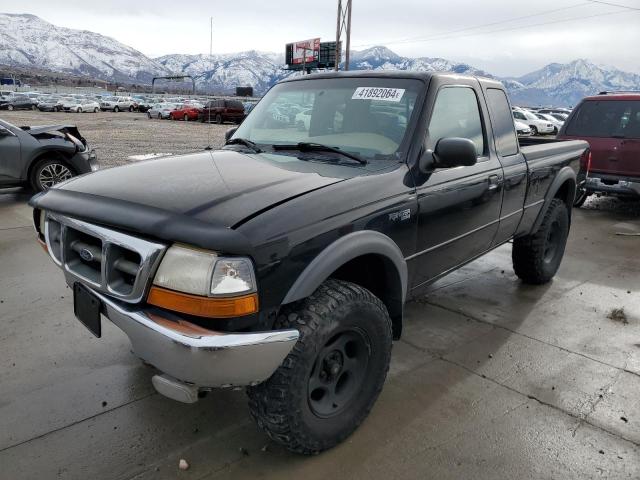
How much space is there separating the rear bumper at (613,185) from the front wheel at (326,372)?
686 centimetres

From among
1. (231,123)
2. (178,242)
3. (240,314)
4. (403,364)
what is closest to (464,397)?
(403,364)

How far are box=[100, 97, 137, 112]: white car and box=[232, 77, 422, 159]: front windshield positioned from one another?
4984 cm

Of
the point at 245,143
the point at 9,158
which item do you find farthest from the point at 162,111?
the point at 245,143

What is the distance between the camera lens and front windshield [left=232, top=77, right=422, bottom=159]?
2.97m

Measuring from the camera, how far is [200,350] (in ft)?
5.97

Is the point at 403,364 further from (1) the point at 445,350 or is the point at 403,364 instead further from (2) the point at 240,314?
(2) the point at 240,314

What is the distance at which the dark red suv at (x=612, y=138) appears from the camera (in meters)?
7.73

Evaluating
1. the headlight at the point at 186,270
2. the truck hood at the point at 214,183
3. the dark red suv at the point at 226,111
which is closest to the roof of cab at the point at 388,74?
the truck hood at the point at 214,183

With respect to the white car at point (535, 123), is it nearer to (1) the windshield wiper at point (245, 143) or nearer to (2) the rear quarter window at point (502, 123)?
(2) the rear quarter window at point (502, 123)

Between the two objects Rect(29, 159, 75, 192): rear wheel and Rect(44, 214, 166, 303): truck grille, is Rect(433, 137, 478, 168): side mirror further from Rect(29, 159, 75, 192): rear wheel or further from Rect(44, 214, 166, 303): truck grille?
Rect(29, 159, 75, 192): rear wheel

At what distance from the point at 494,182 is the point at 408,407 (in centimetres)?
169

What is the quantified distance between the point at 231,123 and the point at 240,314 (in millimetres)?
33608

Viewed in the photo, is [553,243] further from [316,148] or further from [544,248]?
[316,148]

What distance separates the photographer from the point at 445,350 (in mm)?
3549
